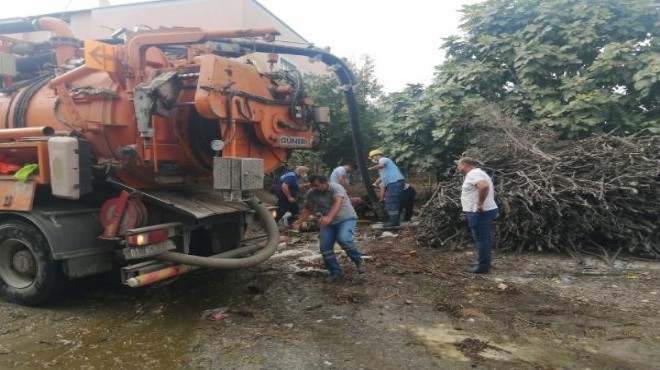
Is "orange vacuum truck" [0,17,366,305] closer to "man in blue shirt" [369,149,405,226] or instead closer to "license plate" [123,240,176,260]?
"license plate" [123,240,176,260]

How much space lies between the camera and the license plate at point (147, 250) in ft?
14.1

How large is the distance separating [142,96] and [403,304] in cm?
308

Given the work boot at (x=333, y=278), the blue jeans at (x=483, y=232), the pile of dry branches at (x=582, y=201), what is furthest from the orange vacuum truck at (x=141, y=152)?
the pile of dry branches at (x=582, y=201)

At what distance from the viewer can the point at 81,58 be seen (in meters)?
5.48

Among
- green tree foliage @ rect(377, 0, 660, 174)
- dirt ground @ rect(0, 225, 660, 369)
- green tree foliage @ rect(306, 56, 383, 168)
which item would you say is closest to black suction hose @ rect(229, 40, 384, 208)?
dirt ground @ rect(0, 225, 660, 369)

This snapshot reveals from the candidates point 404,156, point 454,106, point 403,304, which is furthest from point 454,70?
point 403,304

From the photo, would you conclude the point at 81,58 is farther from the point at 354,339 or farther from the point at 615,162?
the point at 615,162

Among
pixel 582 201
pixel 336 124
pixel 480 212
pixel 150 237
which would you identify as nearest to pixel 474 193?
pixel 480 212

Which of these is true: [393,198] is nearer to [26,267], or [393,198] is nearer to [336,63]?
[336,63]

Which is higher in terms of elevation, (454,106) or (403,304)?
(454,106)

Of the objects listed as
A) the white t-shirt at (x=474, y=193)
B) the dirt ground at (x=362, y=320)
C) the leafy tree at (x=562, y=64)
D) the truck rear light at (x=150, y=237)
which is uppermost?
the leafy tree at (x=562, y=64)

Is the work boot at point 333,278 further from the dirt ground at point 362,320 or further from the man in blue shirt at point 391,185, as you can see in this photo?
the man in blue shirt at point 391,185

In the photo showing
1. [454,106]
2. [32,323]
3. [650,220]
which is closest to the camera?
[32,323]

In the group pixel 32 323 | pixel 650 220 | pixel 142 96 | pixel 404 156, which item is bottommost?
pixel 32 323
